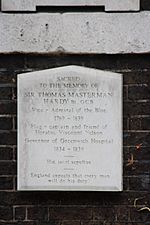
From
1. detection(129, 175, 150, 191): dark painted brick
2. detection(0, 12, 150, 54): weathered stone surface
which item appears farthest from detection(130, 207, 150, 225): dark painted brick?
detection(0, 12, 150, 54): weathered stone surface

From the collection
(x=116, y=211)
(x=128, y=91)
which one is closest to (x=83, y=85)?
(x=128, y=91)

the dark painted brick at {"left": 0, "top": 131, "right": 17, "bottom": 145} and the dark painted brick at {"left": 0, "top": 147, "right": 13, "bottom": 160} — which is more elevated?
the dark painted brick at {"left": 0, "top": 131, "right": 17, "bottom": 145}

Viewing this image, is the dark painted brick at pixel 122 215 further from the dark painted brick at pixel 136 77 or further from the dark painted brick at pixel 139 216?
the dark painted brick at pixel 136 77

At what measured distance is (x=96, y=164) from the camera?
12.6 ft

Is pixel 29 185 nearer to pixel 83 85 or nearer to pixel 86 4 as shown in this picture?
pixel 83 85

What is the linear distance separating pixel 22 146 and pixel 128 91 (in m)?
0.80

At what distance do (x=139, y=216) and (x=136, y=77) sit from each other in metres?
0.94

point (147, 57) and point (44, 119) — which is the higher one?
point (147, 57)

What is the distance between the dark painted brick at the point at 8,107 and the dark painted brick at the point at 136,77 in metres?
0.77

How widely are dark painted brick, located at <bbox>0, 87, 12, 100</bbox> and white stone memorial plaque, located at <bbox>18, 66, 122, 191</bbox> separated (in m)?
0.10

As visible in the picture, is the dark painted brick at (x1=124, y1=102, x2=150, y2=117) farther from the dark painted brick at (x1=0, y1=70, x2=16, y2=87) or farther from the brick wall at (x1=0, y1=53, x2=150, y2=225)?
the dark painted brick at (x1=0, y1=70, x2=16, y2=87)

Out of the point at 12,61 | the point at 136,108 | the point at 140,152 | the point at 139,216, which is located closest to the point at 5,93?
the point at 12,61

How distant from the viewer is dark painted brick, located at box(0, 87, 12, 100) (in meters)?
3.92

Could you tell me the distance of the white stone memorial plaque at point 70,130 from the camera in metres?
3.83
